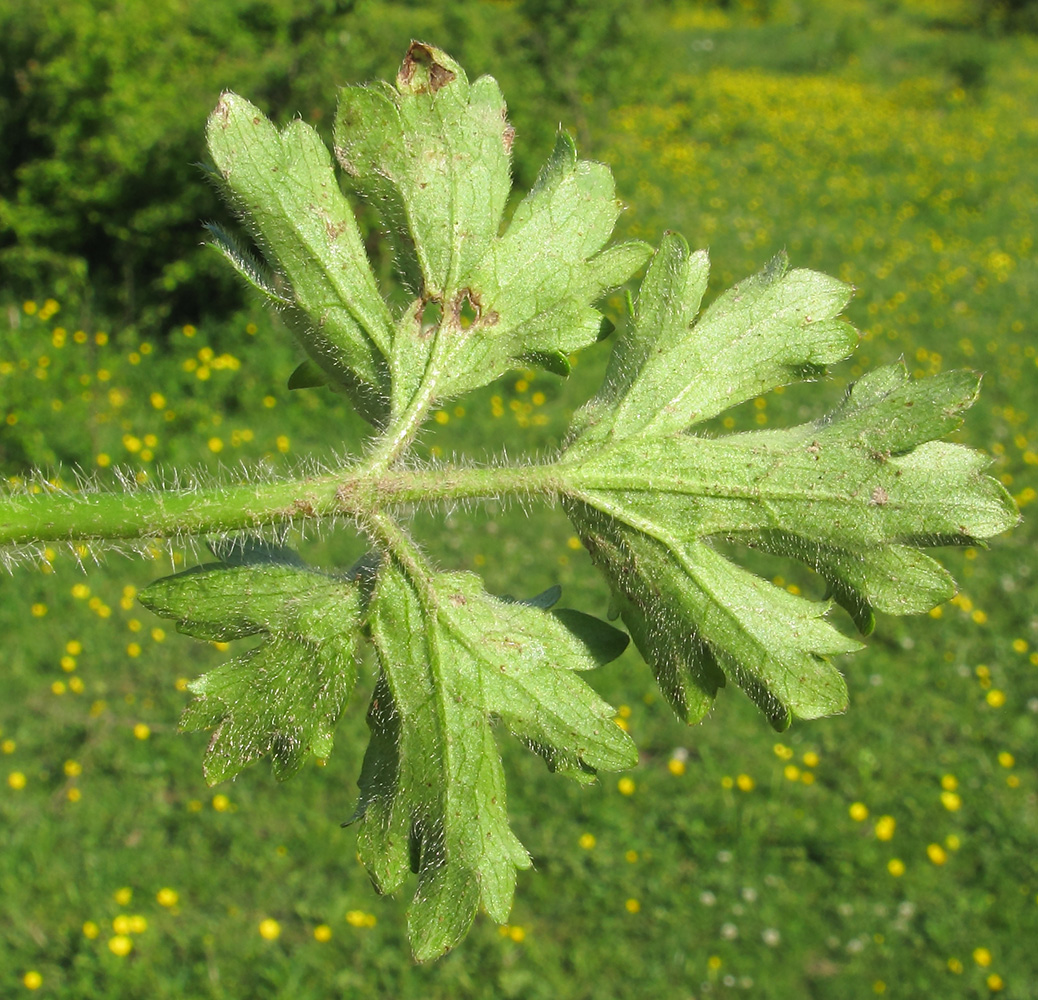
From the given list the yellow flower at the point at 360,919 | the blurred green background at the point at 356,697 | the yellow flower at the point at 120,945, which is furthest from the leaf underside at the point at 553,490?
the yellow flower at the point at 120,945

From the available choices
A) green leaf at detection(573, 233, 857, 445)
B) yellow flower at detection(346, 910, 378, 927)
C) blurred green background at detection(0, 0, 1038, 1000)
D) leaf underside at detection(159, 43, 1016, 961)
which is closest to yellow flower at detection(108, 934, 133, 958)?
blurred green background at detection(0, 0, 1038, 1000)

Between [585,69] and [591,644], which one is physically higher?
[591,644]

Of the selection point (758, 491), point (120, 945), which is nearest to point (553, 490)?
point (758, 491)

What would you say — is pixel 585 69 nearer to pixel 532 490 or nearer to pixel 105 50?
pixel 105 50

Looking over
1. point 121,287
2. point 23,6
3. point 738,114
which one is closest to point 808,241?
point 738,114

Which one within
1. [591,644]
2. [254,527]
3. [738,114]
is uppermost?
[254,527]
